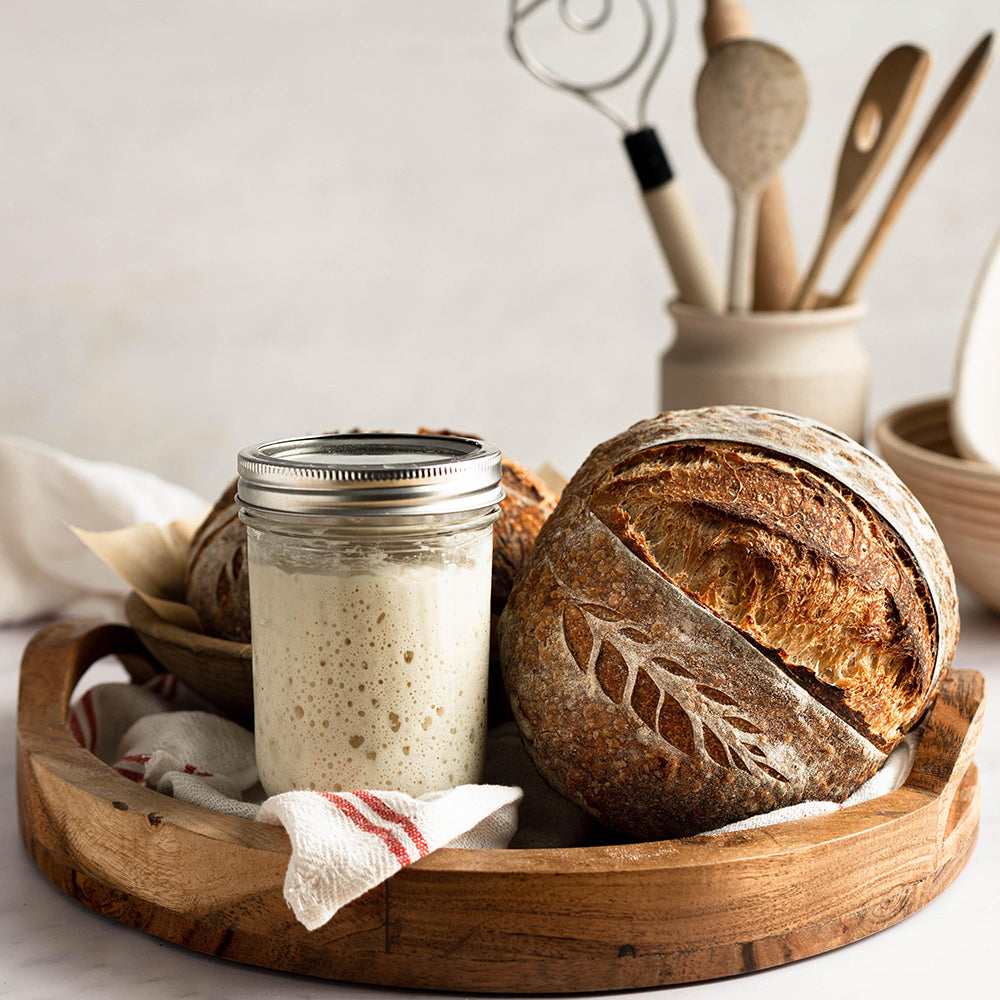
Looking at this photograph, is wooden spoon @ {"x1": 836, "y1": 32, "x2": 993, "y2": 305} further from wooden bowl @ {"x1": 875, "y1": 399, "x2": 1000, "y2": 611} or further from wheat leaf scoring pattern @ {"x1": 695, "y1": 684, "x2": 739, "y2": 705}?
wheat leaf scoring pattern @ {"x1": 695, "y1": 684, "x2": 739, "y2": 705}

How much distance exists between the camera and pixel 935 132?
130 cm

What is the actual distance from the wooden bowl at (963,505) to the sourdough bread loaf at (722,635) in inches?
19.4

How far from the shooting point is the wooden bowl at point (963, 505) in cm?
119

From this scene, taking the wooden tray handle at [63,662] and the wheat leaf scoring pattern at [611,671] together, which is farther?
the wooden tray handle at [63,662]

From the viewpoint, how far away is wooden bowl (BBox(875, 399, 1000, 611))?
3.89 feet

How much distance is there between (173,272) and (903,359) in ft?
3.92

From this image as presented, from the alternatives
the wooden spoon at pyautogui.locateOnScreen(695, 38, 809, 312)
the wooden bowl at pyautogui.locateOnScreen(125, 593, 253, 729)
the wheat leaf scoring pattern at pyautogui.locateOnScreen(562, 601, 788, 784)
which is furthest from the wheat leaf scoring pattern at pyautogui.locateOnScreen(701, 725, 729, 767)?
the wooden spoon at pyautogui.locateOnScreen(695, 38, 809, 312)

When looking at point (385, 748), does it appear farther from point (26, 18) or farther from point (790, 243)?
point (26, 18)

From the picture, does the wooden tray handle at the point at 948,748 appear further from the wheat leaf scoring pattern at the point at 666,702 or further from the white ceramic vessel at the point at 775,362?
the white ceramic vessel at the point at 775,362

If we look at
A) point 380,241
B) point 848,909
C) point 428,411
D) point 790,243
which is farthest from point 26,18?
point 848,909

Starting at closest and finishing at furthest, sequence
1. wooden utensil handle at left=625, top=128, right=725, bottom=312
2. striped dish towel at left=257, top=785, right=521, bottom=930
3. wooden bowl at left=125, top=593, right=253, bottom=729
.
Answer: striped dish towel at left=257, top=785, right=521, bottom=930, wooden bowl at left=125, top=593, right=253, bottom=729, wooden utensil handle at left=625, top=128, right=725, bottom=312

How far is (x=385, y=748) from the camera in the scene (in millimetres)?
670

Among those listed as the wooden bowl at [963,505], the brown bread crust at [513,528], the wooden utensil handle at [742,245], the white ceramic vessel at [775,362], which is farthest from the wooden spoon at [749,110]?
the brown bread crust at [513,528]

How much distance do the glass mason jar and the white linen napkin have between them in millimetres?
724
